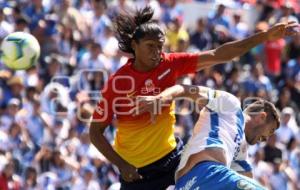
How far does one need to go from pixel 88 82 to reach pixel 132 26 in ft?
24.0

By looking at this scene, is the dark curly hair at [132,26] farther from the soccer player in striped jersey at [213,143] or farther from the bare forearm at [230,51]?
the soccer player in striped jersey at [213,143]

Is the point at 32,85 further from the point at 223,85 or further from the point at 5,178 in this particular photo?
the point at 223,85

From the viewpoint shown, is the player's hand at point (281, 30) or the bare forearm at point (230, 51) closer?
the player's hand at point (281, 30)

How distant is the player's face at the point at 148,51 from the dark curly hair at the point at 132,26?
0.08 metres

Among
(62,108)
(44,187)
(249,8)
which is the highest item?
(249,8)

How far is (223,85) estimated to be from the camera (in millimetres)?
17016

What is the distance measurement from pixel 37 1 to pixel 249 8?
17.2 feet

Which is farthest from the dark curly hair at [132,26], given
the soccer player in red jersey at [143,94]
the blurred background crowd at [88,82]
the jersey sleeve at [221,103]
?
the blurred background crowd at [88,82]

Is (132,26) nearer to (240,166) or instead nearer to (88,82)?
(240,166)

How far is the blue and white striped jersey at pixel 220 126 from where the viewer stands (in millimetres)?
7944

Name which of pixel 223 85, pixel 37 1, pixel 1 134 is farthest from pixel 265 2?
pixel 1 134

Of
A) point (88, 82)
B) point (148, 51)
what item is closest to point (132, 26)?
point (148, 51)

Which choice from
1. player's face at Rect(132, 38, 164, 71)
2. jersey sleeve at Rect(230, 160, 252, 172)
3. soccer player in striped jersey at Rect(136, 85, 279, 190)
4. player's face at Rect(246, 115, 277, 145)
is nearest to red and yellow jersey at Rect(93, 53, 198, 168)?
player's face at Rect(132, 38, 164, 71)

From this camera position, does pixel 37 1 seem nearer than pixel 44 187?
No
